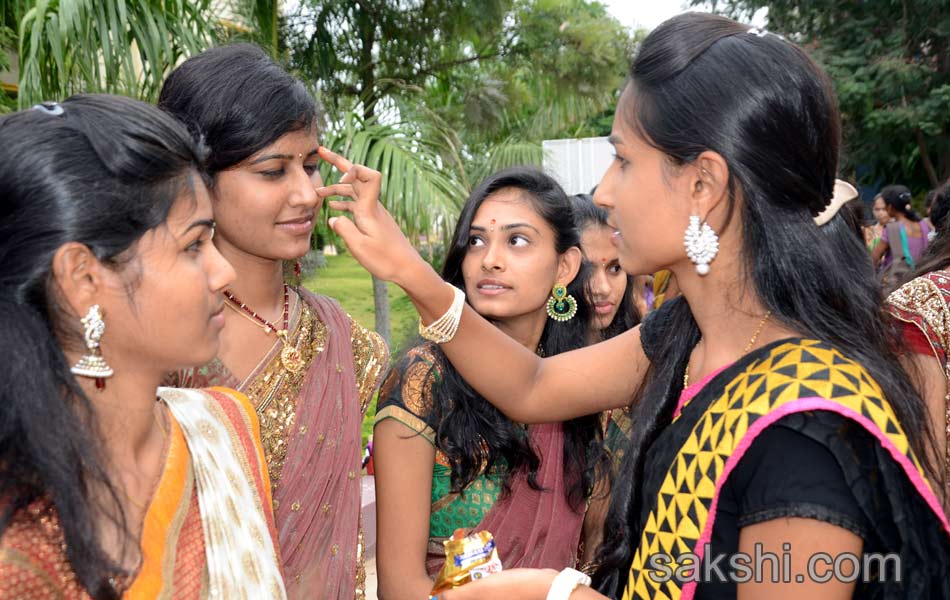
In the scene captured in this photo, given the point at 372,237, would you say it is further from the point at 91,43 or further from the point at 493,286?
the point at 91,43

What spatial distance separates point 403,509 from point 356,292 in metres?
14.7

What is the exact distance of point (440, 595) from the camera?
173 cm

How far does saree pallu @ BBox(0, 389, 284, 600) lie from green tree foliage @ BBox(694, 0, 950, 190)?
12.9 m

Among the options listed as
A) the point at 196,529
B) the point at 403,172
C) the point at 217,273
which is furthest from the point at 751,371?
the point at 403,172

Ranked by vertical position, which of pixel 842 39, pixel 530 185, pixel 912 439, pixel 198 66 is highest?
pixel 842 39

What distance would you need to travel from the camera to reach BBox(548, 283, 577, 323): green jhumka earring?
2.78 metres

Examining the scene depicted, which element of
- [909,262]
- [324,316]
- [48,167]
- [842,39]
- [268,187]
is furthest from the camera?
[842,39]

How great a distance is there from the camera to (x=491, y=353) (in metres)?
2.04

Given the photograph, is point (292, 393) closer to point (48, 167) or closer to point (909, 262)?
point (48, 167)

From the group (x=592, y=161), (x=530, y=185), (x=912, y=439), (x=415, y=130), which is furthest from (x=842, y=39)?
(x=912, y=439)

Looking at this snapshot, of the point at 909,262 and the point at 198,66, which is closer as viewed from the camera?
the point at 198,66

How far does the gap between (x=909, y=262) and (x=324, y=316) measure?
695 cm

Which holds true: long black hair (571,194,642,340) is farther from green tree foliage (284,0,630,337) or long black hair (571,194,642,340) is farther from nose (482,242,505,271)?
green tree foliage (284,0,630,337)

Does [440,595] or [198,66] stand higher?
[198,66]
